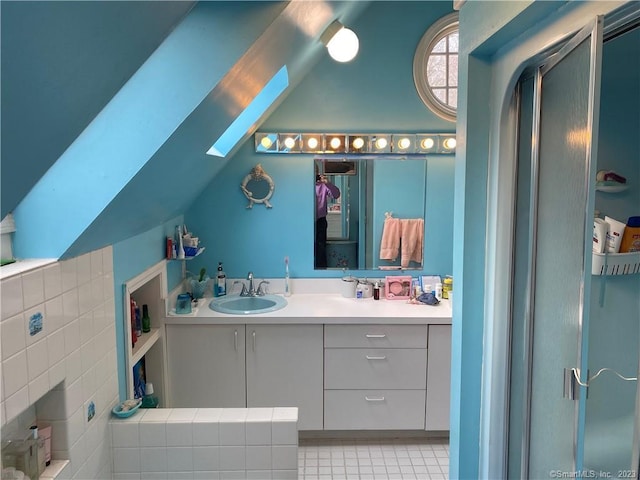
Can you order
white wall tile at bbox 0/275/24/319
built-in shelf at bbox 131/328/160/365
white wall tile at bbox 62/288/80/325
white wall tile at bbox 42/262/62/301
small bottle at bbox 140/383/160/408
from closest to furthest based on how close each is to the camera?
1. white wall tile at bbox 0/275/24/319
2. white wall tile at bbox 42/262/62/301
3. white wall tile at bbox 62/288/80/325
4. built-in shelf at bbox 131/328/160/365
5. small bottle at bbox 140/383/160/408

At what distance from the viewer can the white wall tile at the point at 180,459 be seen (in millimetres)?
2123

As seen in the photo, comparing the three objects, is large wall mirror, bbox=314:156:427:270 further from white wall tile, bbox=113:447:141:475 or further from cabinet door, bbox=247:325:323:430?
white wall tile, bbox=113:447:141:475

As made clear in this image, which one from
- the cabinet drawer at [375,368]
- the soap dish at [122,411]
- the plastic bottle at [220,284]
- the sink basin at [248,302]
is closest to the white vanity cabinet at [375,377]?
the cabinet drawer at [375,368]

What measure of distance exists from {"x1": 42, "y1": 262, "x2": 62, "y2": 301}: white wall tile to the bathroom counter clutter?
51.6 inches

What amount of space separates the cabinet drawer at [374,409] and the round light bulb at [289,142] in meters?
1.62

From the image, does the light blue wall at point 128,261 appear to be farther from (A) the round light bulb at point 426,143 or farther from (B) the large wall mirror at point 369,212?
(A) the round light bulb at point 426,143

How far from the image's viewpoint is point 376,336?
297 centimetres

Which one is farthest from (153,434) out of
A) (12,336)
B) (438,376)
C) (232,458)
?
(438,376)

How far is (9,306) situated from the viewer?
1375 mm

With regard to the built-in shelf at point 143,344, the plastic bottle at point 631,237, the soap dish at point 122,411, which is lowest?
the soap dish at point 122,411

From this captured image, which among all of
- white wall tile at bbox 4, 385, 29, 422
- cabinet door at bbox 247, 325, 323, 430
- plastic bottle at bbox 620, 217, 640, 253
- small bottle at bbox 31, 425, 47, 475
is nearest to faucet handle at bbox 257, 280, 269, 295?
cabinet door at bbox 247, 325, 323, 430

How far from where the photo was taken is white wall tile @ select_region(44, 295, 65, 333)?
1.59 metres

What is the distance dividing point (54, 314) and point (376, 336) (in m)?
1.85

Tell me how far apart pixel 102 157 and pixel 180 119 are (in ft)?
0.94
